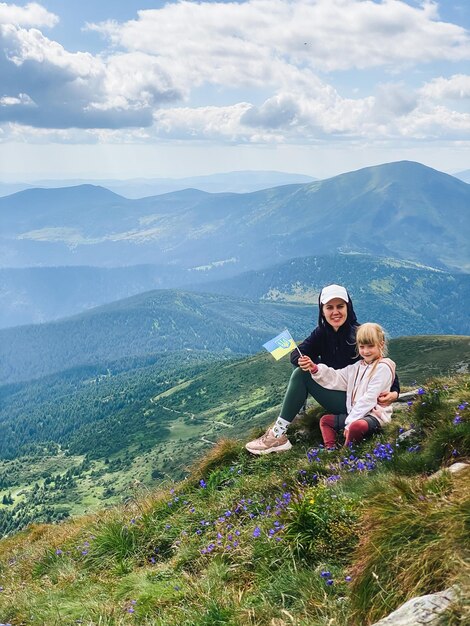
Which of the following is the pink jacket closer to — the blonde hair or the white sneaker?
the blonde hair

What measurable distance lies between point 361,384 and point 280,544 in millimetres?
4992

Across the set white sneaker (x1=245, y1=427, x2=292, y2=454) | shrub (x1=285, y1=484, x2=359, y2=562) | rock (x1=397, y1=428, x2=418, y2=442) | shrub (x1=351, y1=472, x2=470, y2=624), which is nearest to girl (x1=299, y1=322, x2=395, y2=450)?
rock (x1=397, y1=428, x2=418, y2=442)

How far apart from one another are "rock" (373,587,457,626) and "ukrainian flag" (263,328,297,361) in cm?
692

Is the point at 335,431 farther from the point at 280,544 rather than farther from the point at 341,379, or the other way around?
the point at 280,544

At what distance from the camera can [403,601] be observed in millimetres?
5055

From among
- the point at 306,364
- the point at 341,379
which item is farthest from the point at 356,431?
the point at 306,364

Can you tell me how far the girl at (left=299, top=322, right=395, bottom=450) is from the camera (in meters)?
10.9

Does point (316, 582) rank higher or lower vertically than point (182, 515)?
higher

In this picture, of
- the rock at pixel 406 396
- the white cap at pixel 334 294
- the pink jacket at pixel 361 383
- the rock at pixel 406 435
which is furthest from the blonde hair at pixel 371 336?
the rock at pixel 406 396

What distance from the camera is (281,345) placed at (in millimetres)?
11555

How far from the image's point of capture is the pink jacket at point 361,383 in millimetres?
10984

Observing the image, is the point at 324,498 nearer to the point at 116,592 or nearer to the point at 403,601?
the point at 403,601

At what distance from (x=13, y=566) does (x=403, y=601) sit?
9.68 meters

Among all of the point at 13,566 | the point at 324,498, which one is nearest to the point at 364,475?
the point at 324,498
